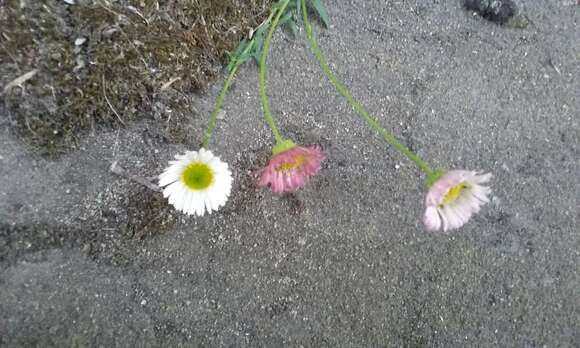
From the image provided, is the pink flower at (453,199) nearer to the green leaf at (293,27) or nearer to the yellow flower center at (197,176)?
the yellow flower center at (197,176)

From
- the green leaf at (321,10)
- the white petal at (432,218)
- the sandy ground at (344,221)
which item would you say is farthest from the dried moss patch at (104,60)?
the white petal at (432,218)

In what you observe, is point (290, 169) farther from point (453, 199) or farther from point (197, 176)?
point (453, 199)

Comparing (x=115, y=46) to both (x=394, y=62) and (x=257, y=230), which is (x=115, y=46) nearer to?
(x=257, y=230)

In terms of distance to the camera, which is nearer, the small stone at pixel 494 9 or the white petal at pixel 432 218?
the white petal at pixel 432 218

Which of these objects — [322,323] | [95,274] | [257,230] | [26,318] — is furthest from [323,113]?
[26,318]

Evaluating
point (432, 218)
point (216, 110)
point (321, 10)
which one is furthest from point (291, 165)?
point (321, 10)

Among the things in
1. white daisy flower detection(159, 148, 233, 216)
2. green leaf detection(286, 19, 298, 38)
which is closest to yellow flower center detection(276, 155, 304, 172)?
white daisy flower detection(159, 148, 233, 216)
